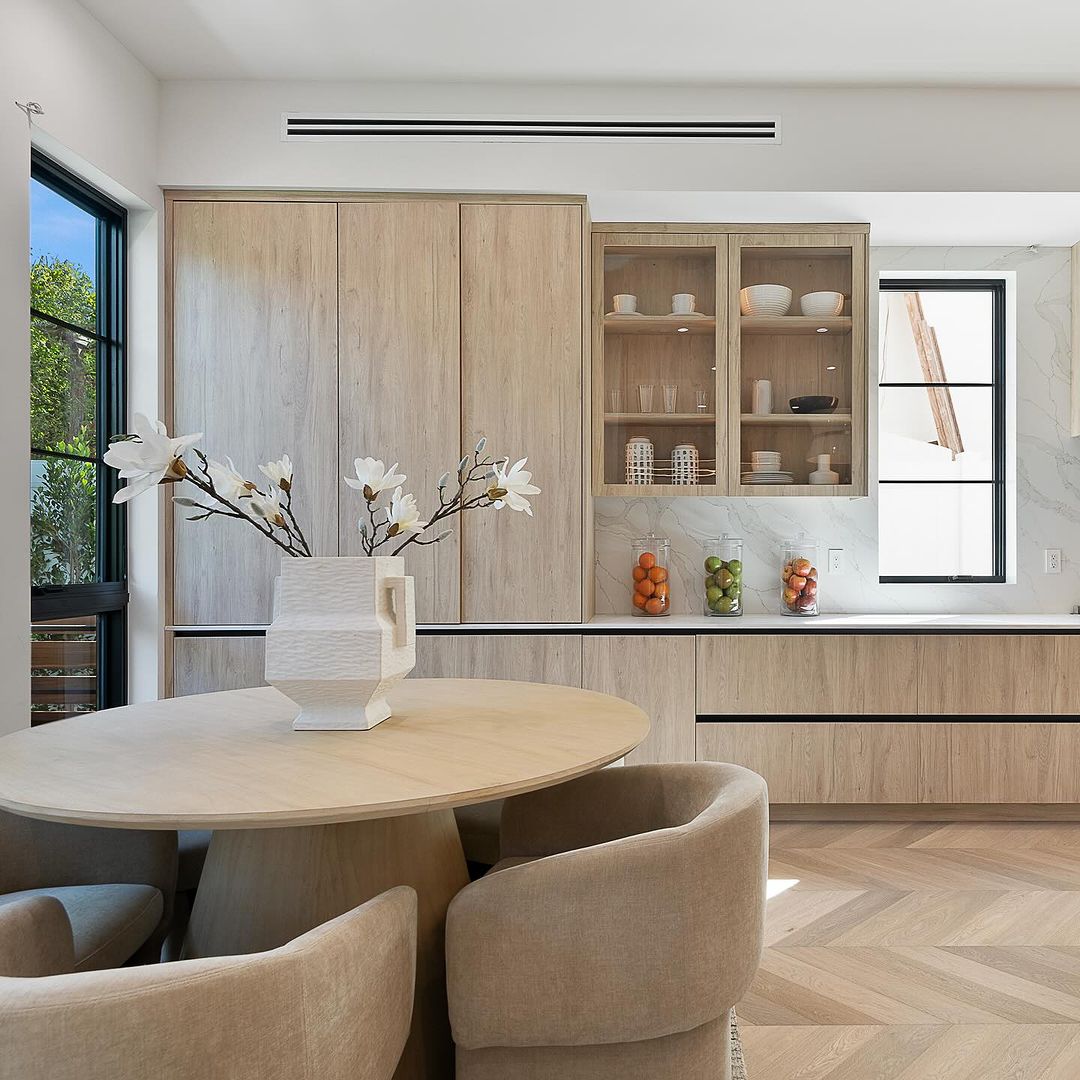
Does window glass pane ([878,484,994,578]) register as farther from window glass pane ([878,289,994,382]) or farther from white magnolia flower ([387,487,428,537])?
white magnolia flower ([387,487,428,537])

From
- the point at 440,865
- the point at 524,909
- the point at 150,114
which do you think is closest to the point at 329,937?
the point at 524,909

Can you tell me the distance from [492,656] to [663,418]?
45.9 inches

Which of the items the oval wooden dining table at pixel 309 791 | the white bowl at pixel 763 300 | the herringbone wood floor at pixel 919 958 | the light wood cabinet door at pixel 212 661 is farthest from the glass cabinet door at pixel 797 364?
the oval wooden dining table at pixel 309 791

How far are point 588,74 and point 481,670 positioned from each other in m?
2.12

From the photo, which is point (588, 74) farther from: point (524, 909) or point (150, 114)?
point (524, 909)

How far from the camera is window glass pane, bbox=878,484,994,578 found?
13.0ft

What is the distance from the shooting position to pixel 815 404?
360 centimetres

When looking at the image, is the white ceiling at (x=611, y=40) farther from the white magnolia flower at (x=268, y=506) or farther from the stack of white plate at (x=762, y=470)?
the white magnolia flower at (x=268, y=506)

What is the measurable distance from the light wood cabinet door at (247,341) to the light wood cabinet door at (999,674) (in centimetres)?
235

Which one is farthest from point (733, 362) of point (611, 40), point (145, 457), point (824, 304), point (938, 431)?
point (145, 457)

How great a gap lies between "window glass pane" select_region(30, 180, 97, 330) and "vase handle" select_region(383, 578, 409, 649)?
1.67 m

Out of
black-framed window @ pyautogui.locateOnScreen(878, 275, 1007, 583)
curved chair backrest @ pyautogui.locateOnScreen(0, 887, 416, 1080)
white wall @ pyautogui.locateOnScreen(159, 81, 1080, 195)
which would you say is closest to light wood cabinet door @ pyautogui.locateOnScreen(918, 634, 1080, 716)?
black-framed window @ pyautogui.locateOnScreen(878, 275, 1007, 583)

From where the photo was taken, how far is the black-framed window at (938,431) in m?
3.96

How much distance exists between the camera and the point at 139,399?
320 centimetres
